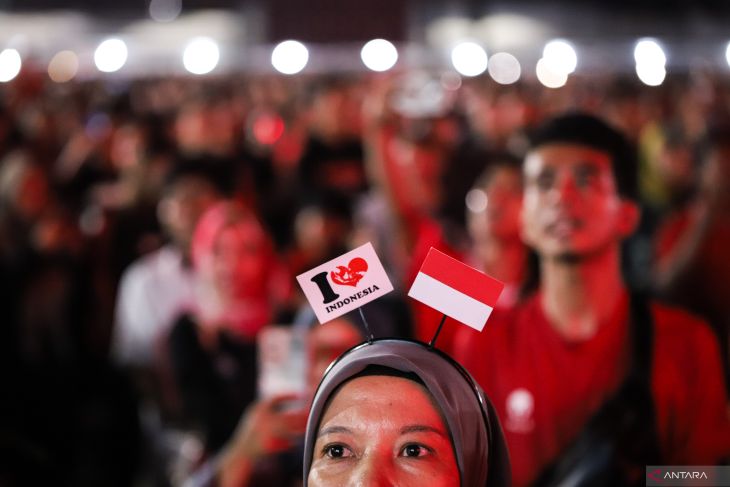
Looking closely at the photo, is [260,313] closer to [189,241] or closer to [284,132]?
[189,241]

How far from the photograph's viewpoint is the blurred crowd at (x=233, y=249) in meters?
3.25

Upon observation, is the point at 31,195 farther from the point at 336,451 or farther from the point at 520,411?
the point at 336,451

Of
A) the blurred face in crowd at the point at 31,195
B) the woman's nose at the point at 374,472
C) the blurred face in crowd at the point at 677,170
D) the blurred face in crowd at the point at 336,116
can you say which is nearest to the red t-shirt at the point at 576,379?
the woman's nose at the point at 374,472

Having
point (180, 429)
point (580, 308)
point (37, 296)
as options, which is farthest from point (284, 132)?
point (580, 308)

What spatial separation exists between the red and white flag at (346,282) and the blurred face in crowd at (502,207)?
2.03m

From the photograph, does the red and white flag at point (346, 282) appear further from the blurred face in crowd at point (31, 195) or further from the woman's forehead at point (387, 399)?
the blurred face in crowd at point (31, 195)

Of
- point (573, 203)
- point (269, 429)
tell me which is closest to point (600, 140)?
point (573, 203)

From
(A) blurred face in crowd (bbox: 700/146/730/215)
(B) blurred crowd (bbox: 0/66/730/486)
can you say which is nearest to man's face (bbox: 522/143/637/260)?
(B) blurred crowd (bbox: 0/66/730/486)

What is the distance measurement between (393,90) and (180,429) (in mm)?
1566

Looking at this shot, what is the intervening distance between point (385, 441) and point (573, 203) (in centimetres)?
143

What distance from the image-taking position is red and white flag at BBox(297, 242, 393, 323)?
4.91 feet

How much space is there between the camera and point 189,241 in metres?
4.29

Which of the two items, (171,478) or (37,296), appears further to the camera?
(37,296)

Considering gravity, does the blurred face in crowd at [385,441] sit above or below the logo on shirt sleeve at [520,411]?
above
